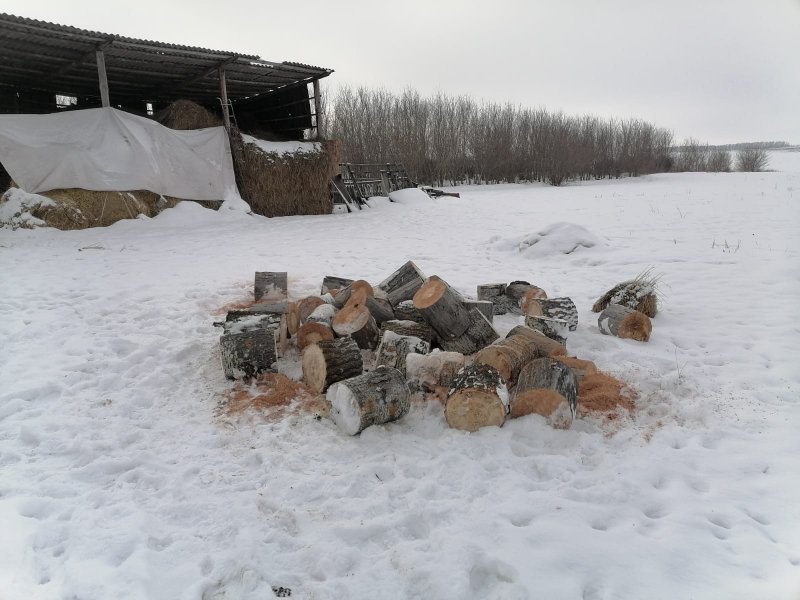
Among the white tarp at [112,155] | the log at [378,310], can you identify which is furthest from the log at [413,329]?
the white tarp at [112,155]

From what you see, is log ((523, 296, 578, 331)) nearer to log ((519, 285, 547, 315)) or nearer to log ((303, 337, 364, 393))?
log ((519, 285, 547, 315))

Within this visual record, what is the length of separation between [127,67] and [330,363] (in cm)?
1156

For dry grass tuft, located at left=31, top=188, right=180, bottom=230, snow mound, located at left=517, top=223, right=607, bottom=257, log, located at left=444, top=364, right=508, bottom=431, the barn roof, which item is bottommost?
log, located at left=444, top=364, right=508, bottom=431

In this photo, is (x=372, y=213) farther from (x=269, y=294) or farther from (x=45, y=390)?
(x=45, y=390)

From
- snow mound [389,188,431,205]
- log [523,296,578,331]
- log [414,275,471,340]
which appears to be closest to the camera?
log [414,275,471,340]

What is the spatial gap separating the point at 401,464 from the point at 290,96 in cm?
1444

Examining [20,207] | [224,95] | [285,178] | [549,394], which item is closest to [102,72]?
[224,95]

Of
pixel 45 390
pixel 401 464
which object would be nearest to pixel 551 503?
pixel 401 464

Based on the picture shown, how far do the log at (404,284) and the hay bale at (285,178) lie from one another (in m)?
8.60

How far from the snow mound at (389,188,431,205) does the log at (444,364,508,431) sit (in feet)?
43.5

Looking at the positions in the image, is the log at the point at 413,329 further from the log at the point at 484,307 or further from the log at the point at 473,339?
the log at the point at 484,307

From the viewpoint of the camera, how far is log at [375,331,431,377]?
11.8ft

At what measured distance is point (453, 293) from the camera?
4.01 metres

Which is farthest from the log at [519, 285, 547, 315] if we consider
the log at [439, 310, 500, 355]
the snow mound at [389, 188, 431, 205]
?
the snow mound at [389, 188, 431, 205]
